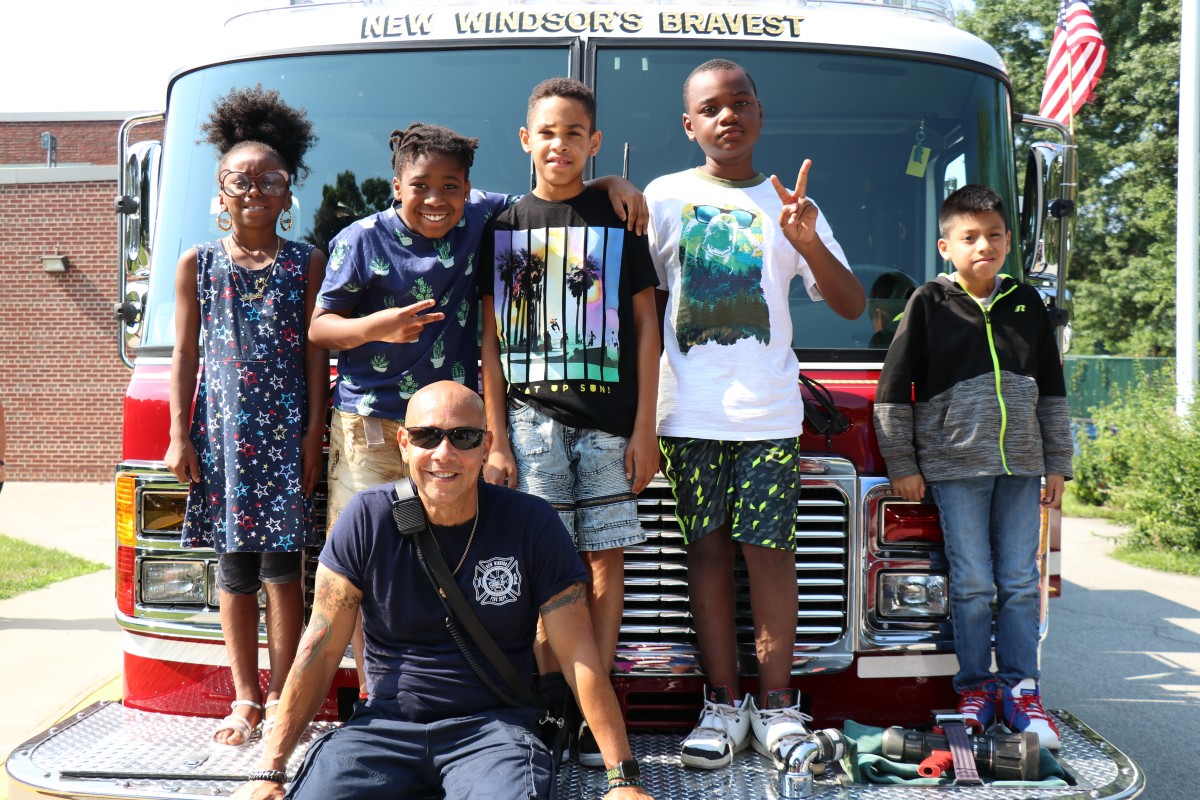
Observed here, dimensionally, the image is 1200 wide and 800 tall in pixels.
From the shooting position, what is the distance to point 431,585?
112 inches

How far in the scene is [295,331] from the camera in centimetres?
326

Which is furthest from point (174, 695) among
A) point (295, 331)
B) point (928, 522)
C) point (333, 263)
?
point (928, 522)

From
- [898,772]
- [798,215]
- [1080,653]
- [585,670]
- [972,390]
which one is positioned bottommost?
[1080,653]

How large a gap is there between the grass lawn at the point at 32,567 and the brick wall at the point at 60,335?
711 cm

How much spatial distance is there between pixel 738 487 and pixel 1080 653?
4.61m

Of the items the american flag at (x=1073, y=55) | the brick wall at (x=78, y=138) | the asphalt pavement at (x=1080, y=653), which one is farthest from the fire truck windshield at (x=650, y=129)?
the brick wall at (x=78, y=138)

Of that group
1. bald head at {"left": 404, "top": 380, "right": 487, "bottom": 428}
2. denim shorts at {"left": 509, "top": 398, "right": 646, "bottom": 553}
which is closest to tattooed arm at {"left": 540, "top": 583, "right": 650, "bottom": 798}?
denim shorts at {"left": 509, "top": 398, "right": 646, "bottom": 553}

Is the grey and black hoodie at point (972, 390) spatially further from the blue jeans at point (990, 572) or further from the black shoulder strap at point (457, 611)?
the black shoulder strap at point (457, 611)

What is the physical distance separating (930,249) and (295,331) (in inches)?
82.9

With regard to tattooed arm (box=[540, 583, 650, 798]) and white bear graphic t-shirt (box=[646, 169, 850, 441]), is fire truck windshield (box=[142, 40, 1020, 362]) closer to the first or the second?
white bear graphic t-shirt (box=[646, 169, 850, 441])

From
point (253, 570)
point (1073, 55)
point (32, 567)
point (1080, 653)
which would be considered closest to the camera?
point (253, 570)

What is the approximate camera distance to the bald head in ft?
9.00

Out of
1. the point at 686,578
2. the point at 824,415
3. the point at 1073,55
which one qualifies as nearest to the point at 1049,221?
the point at 824,415

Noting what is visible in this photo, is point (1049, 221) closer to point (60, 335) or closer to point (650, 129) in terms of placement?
point (650, 129)
